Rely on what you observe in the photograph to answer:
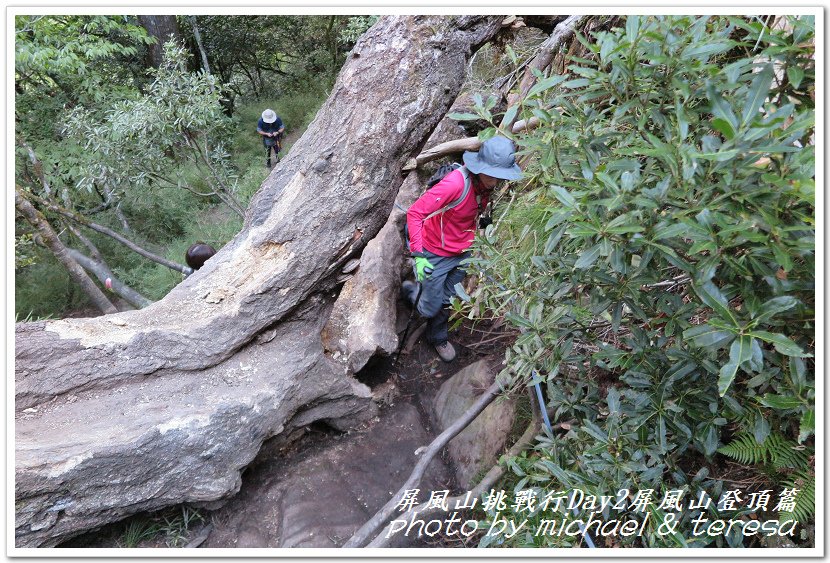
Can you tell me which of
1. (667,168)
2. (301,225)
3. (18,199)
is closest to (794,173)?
(667,168)

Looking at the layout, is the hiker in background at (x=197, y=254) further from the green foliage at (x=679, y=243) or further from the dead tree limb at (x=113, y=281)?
the green foliage at (x=679, y=243)

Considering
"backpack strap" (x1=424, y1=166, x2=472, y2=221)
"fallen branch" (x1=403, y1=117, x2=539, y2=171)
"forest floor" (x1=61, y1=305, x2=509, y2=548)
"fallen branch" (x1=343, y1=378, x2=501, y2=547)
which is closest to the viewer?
"fallen branch" (x1=343, y1=378, x2=501, y2=547)

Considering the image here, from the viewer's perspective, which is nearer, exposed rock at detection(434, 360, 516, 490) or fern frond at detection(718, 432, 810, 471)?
fern frond at detection(718, 432, 810, 471)

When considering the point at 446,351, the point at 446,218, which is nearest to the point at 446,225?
the point at 446,218

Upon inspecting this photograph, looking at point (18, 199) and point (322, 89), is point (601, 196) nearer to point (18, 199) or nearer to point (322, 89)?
point (18, 199)

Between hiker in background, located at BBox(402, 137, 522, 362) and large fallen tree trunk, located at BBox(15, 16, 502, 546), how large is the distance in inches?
12.9

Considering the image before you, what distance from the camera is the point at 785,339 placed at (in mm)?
1318

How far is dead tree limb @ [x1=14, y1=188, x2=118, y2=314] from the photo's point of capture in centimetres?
430

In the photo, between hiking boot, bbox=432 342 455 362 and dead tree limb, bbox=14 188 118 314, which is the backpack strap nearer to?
hiking boot, bbox=432 342 455 362

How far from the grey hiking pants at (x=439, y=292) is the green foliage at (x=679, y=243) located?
1.84 m

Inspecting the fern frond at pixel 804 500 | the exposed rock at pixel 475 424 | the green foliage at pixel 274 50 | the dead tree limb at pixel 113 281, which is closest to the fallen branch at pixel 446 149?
the exposed rock at pixel 475 424

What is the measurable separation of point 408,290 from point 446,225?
1014 mm

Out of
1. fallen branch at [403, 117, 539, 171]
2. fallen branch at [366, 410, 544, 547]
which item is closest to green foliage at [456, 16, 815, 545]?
fallen branch at [366, 410, 544, 547]

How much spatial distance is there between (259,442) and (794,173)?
2.79 metres
